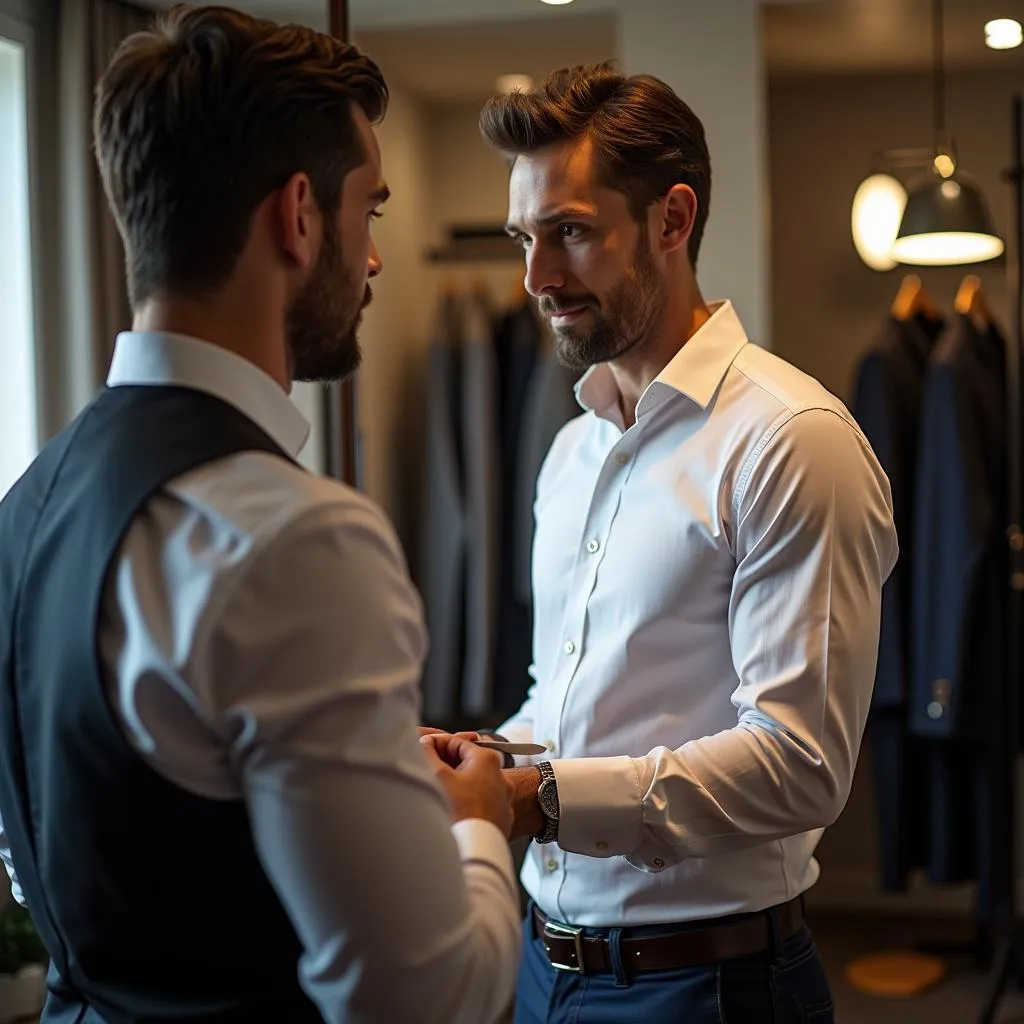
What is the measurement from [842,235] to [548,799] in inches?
125

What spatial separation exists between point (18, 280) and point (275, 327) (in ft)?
7.22

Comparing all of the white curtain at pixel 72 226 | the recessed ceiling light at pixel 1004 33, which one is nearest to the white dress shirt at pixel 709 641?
the white curtain at pixel 72 226

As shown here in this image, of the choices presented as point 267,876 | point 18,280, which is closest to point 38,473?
point 267,876

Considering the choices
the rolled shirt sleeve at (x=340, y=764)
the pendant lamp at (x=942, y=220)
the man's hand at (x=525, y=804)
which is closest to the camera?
the rolled shirt sleeve at (x=340, y=764)

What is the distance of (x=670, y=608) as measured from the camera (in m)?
1.44

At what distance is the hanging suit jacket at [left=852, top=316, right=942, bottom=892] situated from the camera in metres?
3.37

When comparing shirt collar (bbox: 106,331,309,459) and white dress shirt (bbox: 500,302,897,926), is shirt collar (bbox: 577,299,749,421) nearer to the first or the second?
white dress shirt (bbox: 500,302,897,926)

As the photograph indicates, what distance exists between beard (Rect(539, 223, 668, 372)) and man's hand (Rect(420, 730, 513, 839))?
600 millimetres

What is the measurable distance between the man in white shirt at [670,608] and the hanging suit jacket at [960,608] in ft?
5.96

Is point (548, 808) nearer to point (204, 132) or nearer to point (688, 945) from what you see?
point (688, 945)

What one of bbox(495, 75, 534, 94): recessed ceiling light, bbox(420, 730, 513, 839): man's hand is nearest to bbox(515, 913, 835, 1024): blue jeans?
bbox(420, 730, 513, 839): man's hand

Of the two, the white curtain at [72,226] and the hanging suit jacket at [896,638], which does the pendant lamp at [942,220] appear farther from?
the white curtain at [72,226]

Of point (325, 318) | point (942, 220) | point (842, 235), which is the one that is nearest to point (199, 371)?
point (325, 318)

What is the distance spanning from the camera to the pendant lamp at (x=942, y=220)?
3.15 metres
